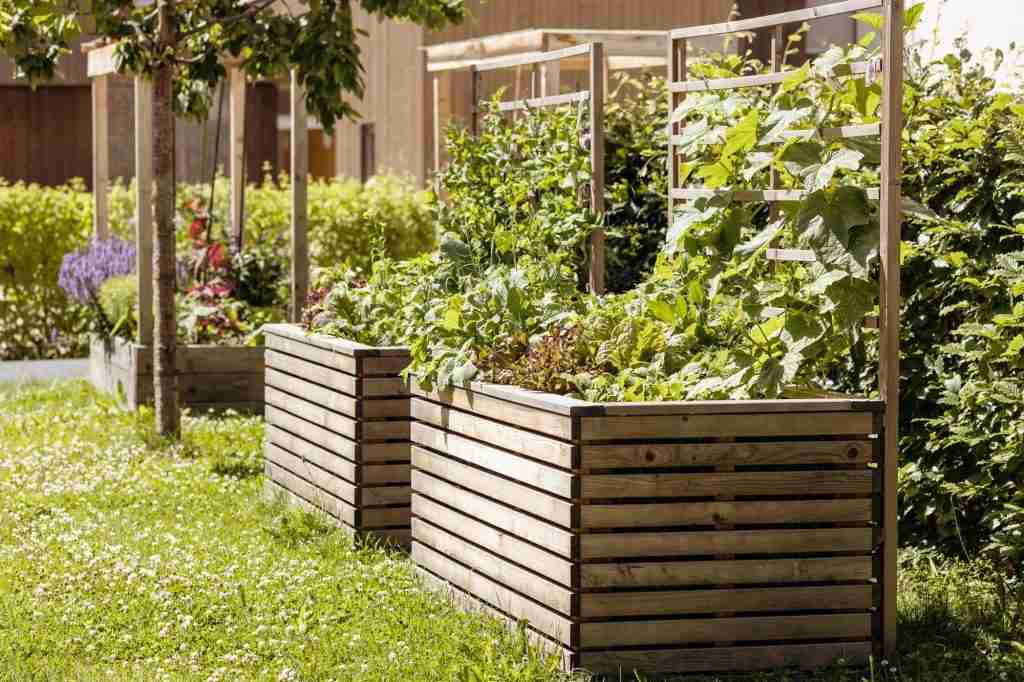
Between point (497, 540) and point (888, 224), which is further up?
point (888, 224)

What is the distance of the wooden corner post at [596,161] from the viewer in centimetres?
630

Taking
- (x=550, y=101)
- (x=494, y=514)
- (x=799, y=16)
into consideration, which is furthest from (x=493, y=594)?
(x=550, y=101)

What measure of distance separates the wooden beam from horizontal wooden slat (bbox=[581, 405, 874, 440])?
1.98m

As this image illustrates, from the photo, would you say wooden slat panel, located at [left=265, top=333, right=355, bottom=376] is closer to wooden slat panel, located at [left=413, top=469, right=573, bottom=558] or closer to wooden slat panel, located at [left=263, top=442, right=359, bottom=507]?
wooden slat panel, located at [left=263, top=442, right=359, bottom=507]

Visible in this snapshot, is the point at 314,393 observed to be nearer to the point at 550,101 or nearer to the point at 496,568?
the point at 550,101

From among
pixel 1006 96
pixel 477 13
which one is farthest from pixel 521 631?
pixel 477 13

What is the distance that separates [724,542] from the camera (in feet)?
14.4

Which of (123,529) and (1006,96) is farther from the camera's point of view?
(123,529)

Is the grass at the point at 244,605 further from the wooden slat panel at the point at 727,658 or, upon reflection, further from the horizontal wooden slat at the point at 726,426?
the horizontal wooden slat at the point at 726,426

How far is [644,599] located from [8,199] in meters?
10.2

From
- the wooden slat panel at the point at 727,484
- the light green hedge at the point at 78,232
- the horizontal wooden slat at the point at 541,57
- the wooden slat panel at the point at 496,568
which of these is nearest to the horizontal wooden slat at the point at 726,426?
the wooden slat panel at the point at 727,484

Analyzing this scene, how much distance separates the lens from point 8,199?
1328 cm

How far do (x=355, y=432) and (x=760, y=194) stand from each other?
2029 millimetres

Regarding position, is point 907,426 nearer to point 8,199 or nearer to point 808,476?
point 808,476
